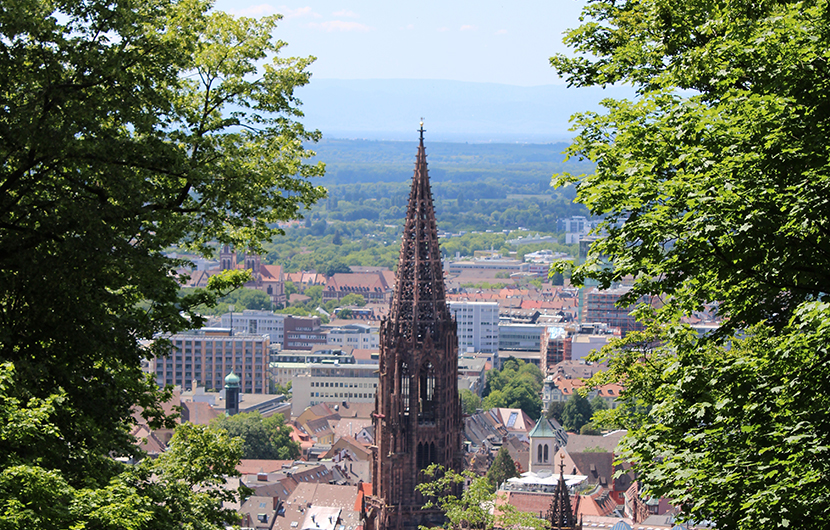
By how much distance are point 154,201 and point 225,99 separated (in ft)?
12.2

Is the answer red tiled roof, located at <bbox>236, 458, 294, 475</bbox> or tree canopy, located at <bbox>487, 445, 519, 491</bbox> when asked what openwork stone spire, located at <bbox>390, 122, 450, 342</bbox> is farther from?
red tiled roof, located at <bbox>236, 458, 294, 475</bbox>

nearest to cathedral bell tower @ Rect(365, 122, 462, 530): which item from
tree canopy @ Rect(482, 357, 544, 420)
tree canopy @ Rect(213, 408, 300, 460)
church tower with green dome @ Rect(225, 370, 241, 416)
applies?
tree canopy @ Rect(213, 408, 300, 460)

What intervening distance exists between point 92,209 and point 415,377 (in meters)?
57.3

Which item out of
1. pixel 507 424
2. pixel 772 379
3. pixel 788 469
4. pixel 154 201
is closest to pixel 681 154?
pixel 772 379

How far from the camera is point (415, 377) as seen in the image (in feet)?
249

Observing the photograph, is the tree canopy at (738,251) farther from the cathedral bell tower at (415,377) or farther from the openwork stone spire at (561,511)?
the cathedral bell tower at (415,377)

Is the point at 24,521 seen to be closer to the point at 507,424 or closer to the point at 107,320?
the point at 107,320

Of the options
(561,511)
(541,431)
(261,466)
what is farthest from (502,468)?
(561,511)

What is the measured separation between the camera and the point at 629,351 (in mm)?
26406

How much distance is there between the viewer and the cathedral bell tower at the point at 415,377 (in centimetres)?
7481

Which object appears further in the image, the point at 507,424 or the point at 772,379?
the point at 507,424

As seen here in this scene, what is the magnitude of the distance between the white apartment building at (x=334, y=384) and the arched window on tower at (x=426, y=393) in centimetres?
11299

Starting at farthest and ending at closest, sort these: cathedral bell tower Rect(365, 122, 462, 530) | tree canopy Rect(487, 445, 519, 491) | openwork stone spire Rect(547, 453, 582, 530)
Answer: tree canopy Rect(487, 445, 519, 491) < cathedral bell tower Rect(365, 122, 462, 530) < openwork stone spire Rect(547, 453, 582, 530)

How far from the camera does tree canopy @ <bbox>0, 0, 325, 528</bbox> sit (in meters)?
18.7
